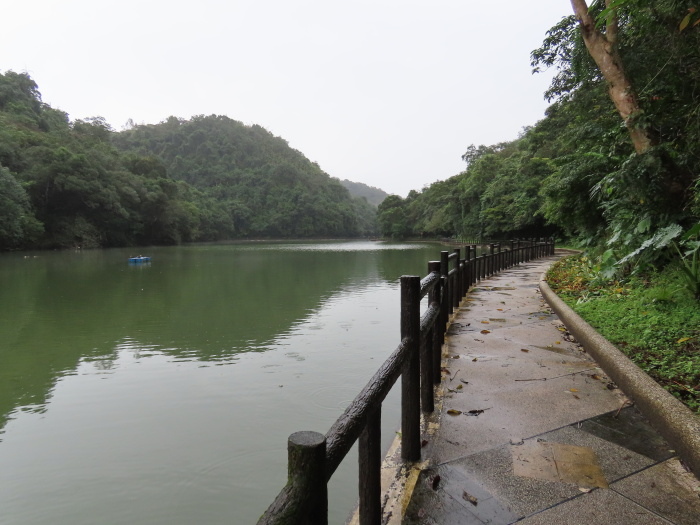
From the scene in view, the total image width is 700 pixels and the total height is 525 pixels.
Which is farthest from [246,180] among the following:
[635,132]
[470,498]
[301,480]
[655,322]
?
[301,480]

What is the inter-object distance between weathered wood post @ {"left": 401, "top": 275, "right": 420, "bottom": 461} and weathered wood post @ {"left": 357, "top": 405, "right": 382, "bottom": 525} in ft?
2.13

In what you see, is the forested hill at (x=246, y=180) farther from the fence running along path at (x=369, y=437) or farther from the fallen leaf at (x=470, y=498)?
the fallen leaf at (x=470, y=498)

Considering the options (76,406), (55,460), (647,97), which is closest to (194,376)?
(76,406)

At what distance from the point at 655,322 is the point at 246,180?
115 metres

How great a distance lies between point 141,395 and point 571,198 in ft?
31.5

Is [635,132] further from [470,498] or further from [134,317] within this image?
[134,317]

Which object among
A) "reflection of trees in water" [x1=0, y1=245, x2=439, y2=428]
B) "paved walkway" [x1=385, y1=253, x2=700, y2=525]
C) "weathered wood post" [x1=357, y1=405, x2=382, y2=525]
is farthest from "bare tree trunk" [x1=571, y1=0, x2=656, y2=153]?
"weathered wood post" [x1=357, y1=405, x2=382, y2=525]

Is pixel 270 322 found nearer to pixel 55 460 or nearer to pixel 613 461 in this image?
pixel 55 460

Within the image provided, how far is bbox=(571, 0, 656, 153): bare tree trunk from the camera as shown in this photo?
23.1 ft

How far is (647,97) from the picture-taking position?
7.30 metres

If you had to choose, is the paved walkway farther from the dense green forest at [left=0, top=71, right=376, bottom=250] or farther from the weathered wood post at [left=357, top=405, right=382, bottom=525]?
the dense green forest at [left=0, top=71, right=376, bottom=250]

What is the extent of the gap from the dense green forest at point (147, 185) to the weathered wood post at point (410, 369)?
40597mm

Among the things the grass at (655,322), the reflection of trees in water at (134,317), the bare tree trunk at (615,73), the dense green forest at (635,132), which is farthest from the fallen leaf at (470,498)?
the bare tree trunk at (615,73)

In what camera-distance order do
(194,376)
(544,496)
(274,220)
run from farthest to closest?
1. (274,220)
2. (194,376)
3. (544,496)
